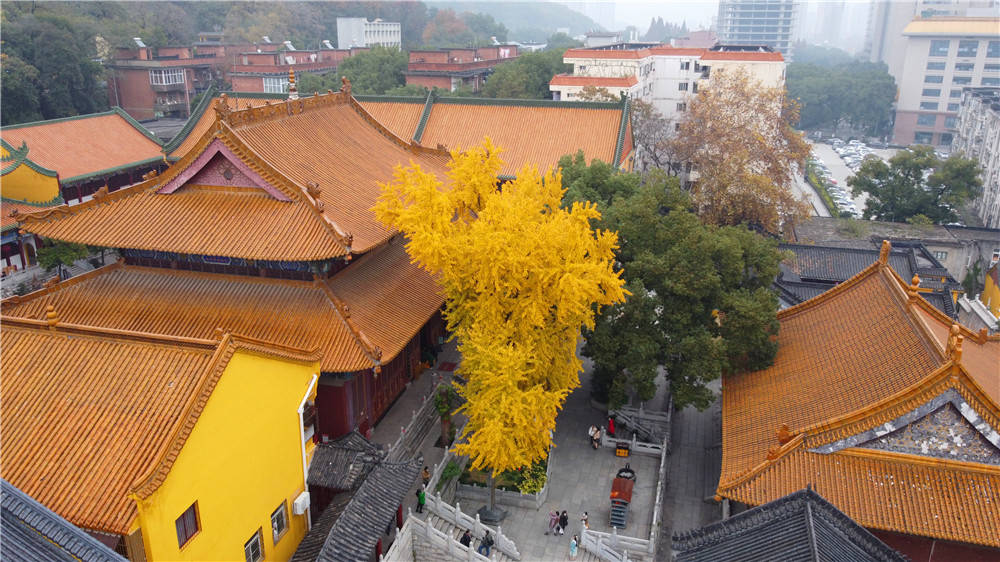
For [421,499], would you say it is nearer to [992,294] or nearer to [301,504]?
[301,504]

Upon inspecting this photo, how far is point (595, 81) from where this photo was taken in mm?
57281

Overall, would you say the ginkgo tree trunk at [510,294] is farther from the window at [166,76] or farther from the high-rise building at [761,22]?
the high-rise building at [761,22]

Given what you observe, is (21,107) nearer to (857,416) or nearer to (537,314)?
(537,314)

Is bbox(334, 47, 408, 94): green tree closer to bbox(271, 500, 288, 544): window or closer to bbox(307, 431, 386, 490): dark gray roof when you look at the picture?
bbox(307, 431, 386, 490): dark gray roof

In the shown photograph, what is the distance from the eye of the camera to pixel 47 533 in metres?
12.0

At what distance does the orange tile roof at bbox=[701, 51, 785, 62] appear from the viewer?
61.3 metres

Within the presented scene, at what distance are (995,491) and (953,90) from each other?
98.7 m

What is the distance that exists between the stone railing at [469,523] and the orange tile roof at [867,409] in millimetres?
5835

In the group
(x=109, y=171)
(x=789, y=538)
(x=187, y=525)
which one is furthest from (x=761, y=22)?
(x=187, y=525)

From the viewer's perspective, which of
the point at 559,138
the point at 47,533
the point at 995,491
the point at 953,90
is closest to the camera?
the point at 47,533

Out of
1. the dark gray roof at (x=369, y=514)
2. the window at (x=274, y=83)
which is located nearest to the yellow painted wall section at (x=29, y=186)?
the dark gray roof at (x=369, y=514)

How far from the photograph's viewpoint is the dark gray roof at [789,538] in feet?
43.9

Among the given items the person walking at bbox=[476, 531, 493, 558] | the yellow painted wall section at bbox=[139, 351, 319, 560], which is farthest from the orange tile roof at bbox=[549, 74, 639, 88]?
the yellow painted wall section at bbox=[139, 351, 319, 560]

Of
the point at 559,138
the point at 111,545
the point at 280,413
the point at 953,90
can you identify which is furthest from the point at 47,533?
the point at 953,90
